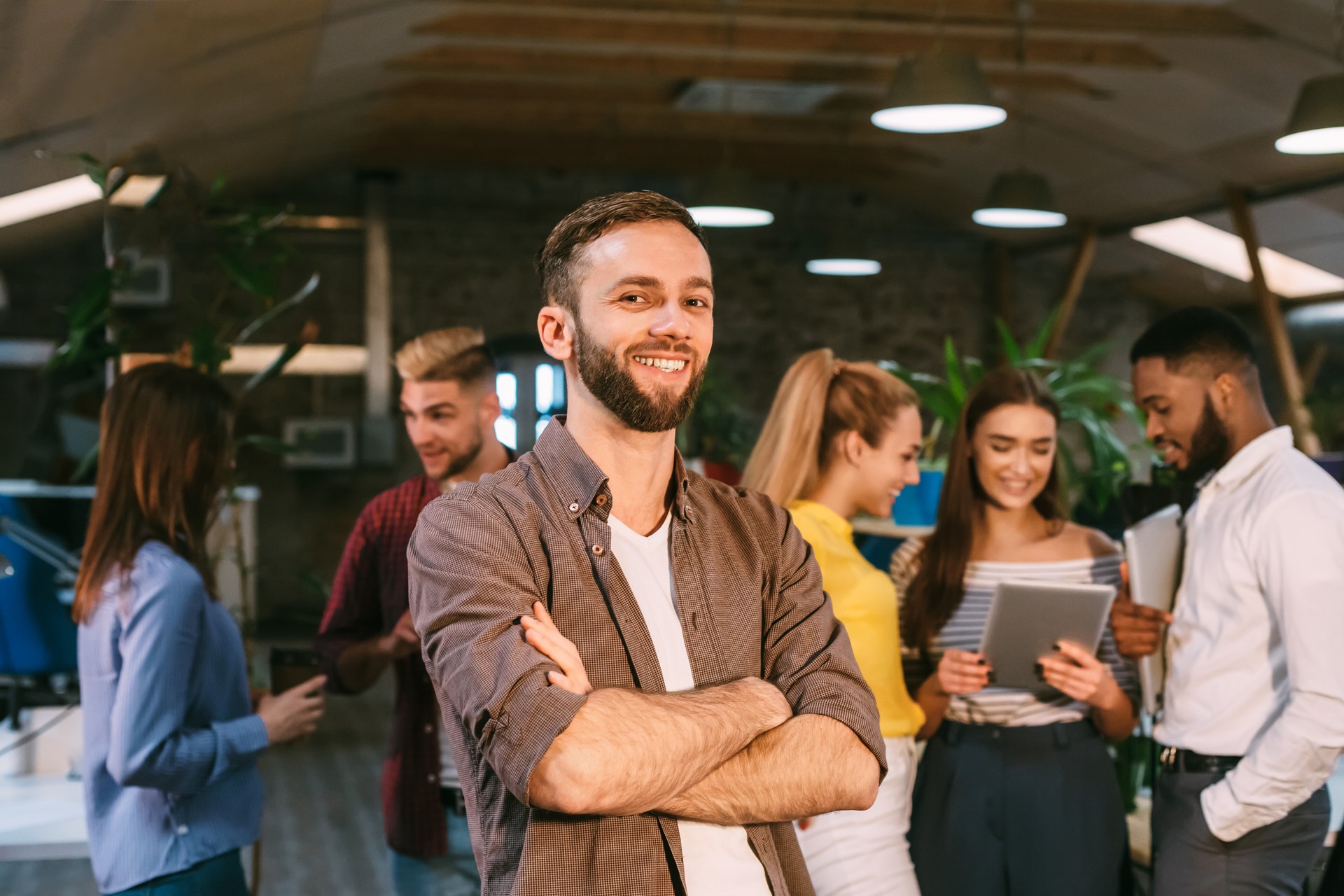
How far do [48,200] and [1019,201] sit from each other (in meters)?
5.53

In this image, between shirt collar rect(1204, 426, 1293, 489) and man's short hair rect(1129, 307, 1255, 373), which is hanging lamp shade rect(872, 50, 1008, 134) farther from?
shirt collar rect(1204, 426, 1293, 489)

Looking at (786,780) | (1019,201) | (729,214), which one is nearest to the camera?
(786,780)

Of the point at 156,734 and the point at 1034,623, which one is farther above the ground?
the point at 1034,623

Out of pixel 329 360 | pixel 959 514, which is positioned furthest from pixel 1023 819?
pixel 329 360

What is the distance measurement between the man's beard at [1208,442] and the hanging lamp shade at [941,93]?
6.05ft

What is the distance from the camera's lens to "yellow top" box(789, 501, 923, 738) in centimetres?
214

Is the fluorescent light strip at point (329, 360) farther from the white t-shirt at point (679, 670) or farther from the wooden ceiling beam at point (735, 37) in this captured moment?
the white t-shirt at point (679, 670)

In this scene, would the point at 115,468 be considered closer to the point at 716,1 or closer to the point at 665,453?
the point at 665,453

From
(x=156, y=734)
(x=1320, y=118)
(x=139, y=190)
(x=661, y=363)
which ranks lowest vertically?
(x=156, y=734)

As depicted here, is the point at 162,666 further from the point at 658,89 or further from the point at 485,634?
the point at 658,89

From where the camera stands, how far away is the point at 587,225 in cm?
145

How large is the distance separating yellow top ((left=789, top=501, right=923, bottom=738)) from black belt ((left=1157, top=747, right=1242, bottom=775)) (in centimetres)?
44

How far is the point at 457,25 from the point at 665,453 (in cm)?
531

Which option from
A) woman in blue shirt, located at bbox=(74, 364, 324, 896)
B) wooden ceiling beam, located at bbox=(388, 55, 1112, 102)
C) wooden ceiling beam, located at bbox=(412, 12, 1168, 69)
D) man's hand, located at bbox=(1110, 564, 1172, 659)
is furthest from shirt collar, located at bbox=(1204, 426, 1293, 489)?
wooden ceiling beam, located at bbox=(388, 55, 1112, 102)
